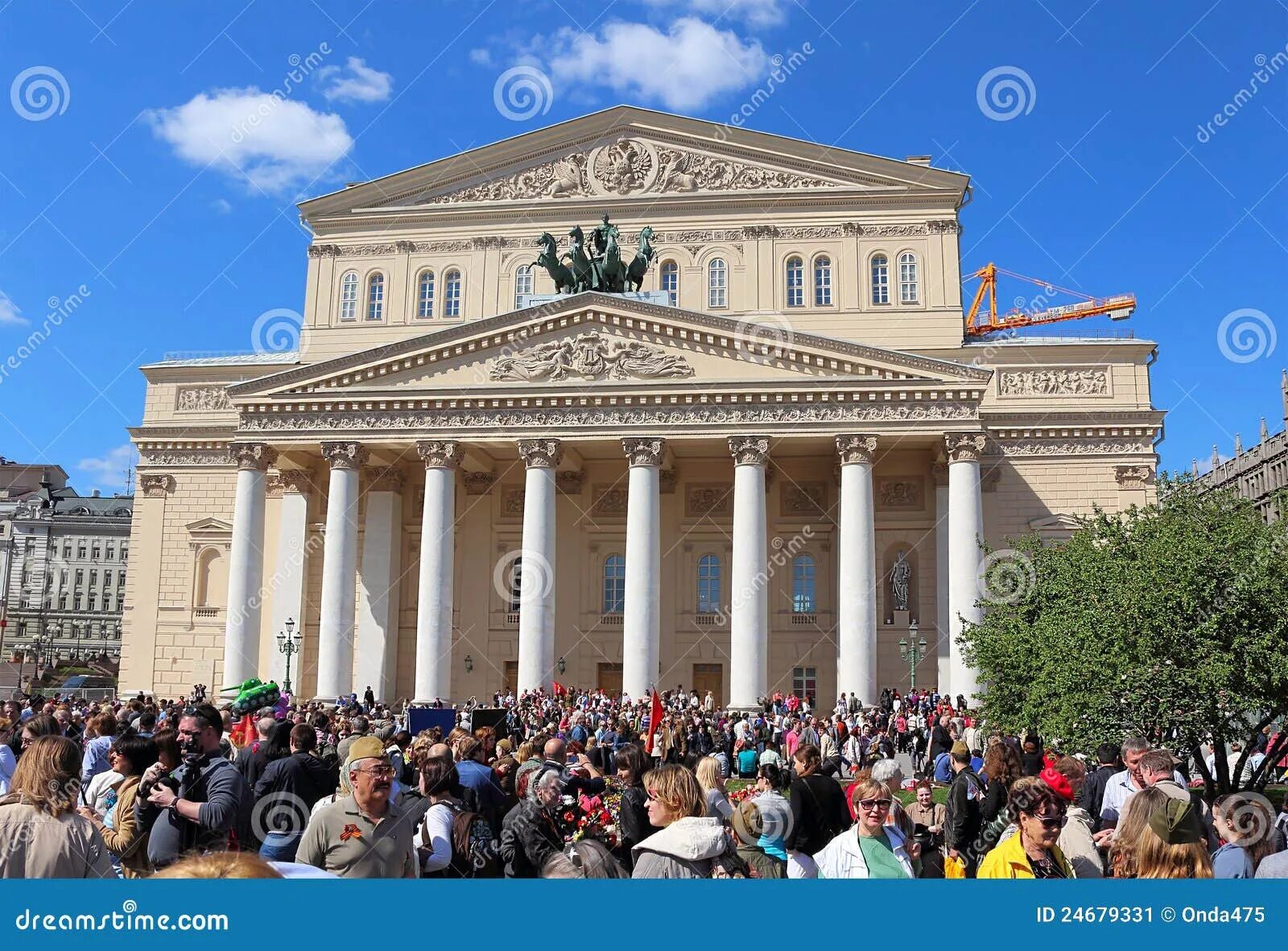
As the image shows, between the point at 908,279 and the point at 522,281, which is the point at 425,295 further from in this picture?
the point at 908,279

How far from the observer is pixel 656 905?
3.97m

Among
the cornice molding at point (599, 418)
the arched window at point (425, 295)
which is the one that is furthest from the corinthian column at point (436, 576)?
the arched window at point (425, 295)

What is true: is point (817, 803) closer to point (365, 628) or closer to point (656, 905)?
point (656, 905)

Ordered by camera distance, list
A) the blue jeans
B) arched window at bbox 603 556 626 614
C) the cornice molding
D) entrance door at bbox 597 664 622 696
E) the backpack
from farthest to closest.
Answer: arched window at bbox 603 556 626 614 < entrance door at bbox 597 664 622 696 < the cornice molding < the backpack < the blue jeans

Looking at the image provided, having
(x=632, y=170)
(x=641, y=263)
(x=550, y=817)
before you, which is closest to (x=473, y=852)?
(x=550, y=817)

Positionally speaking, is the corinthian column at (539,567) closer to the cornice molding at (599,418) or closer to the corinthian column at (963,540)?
the cornice molding at (599,418)

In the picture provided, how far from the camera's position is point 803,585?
→ 140 ft

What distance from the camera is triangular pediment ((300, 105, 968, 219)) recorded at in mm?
47000

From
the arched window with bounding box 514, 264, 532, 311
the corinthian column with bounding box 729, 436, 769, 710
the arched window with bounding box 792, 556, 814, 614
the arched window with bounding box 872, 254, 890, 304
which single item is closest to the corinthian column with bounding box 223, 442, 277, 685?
the arched window with bounding box 514, 264, 532, 311

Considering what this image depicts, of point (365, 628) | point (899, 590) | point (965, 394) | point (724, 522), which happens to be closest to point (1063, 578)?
point (965, 394)

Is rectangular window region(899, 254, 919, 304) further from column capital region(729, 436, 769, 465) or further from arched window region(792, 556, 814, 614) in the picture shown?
column capital region(729, 436, 769, 465)

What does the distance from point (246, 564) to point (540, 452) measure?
11.0m

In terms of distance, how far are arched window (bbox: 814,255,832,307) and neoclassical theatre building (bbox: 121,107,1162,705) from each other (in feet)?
0.39

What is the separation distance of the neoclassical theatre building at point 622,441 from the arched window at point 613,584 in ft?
0.29
